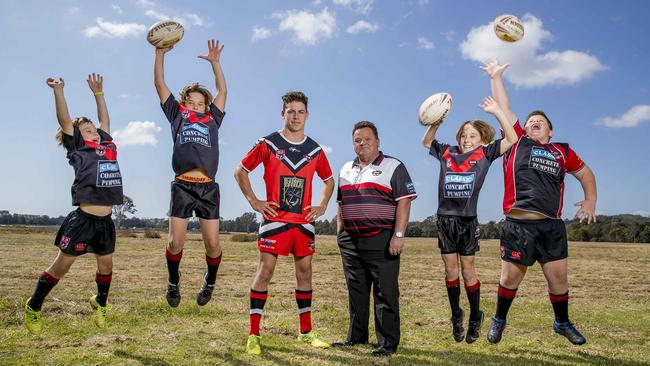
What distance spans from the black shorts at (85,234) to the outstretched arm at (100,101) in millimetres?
1354

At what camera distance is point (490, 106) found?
21.1 feet

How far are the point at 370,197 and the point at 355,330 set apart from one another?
1811 mm

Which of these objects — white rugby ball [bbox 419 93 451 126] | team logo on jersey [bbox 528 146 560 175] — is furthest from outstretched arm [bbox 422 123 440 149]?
team logo on jersey [bbox 528 146 560 175]

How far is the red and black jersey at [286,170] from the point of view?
20.0ft

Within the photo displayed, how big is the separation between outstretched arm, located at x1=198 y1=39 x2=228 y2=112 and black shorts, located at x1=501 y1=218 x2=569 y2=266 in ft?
14.1

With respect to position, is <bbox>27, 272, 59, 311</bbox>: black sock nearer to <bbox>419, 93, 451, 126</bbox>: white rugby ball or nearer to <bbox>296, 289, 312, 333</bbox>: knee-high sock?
<bbox>296, 289, 312, 333</bbox>: knee-high sock

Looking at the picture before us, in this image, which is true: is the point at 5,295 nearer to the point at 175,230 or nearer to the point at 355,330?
the point at 175,230

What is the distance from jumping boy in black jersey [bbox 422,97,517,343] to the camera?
649 centimetres

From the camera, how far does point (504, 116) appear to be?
20.9ft

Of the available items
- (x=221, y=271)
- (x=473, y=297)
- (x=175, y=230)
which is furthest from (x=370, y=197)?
(x=221, y=271)

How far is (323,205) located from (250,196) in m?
0.92

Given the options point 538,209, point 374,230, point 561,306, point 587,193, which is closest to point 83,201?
point 374,230

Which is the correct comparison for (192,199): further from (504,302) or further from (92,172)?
(504,302)

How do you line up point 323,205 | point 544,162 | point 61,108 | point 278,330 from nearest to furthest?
1. point 544,162
2. point 323,205
3. point 61,108
4. point 278,330
